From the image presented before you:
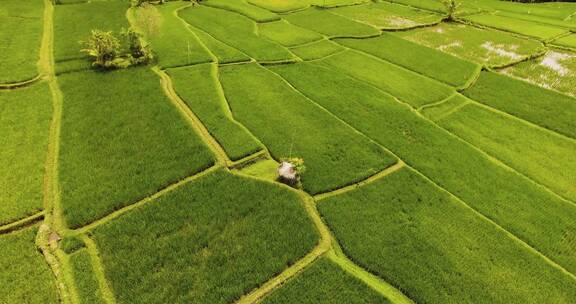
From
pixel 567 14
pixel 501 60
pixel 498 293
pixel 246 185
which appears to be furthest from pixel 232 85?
pixel 567 14

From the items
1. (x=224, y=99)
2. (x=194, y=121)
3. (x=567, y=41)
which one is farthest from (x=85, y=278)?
(x=567, y=41)

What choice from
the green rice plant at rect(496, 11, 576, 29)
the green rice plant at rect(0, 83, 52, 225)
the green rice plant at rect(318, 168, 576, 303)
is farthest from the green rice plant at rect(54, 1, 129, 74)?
the green rice plant at rect(496, 11, 576, 29)

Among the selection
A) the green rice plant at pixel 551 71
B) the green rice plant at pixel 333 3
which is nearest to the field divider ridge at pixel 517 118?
the green rice plant at pixel 551 71

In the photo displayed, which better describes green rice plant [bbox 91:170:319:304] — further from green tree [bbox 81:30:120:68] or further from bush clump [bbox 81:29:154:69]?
green tree [bbox 81:30:120:68]

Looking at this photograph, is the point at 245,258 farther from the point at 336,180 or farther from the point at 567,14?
the point at 567,14

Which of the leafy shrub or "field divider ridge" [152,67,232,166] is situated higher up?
the leafy shrub

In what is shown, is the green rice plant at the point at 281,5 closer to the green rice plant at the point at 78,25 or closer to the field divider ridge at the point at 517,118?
the green rice plant at the point at 78,25
